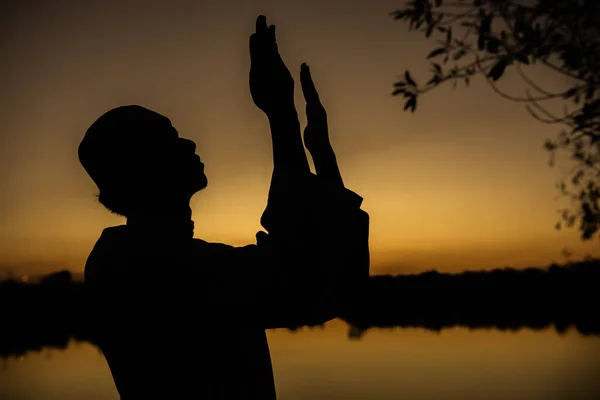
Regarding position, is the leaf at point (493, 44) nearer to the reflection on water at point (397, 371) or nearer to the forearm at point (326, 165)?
the forearm at point (326, 165)

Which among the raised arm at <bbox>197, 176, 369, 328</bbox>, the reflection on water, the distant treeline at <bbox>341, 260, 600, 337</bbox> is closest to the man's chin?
the raised arm at <bbox>197, 176, 369, 328</bbox>

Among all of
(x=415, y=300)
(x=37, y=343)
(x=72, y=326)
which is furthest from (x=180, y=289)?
(x=415, y=300)

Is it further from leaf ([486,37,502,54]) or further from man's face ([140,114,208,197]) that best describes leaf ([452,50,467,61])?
man's face ([140,114,208,197])

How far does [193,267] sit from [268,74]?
0.72 m

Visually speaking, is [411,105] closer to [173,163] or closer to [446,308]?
[173,163]

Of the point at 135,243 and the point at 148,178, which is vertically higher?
the point at 148,178

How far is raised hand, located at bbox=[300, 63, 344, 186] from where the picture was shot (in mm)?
2645

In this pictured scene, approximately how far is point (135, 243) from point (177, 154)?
37 centimetres

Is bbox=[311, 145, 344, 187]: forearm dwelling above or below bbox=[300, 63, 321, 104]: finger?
below

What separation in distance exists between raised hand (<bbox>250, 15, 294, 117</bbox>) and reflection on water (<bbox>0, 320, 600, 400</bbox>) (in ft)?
79.8

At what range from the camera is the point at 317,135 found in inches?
105

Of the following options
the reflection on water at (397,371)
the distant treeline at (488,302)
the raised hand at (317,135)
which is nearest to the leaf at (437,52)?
the raised hand at (317,135)

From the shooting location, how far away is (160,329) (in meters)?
2.62

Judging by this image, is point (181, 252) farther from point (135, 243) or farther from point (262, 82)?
point (262, 82)
